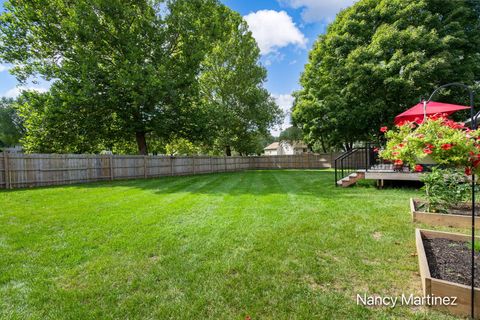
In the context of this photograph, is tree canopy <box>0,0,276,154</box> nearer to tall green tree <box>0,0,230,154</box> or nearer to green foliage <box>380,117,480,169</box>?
tall green tree <box>0,0,230,154</box>

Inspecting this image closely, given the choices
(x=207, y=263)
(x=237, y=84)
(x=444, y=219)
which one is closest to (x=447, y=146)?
(x=207, y=263)

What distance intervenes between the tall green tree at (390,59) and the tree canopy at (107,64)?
25.9ft

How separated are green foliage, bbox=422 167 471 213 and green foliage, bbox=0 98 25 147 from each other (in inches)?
2022

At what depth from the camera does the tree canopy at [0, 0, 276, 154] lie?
11242mm

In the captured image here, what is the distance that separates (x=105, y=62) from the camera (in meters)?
12.5

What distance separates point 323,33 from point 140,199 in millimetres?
16638

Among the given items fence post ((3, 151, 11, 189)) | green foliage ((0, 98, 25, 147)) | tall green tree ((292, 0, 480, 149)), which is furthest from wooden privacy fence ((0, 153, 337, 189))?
green foliage ((0, 98, 25, 147))

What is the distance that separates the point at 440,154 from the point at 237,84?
20.0 metres

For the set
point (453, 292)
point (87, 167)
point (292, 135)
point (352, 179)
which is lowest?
point (453, 292)

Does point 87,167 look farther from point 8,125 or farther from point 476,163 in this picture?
point 8,125

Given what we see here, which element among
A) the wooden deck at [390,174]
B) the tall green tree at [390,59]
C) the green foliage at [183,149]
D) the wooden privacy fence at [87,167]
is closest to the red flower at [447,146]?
the wooden deck at [390,174]

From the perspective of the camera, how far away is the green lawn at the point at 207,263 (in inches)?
74.0

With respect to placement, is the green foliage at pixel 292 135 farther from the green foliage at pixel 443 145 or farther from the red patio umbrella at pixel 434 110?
the green foliage at pixel 443 145

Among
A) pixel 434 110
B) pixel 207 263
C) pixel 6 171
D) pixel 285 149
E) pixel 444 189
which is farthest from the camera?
pixel 285 149
